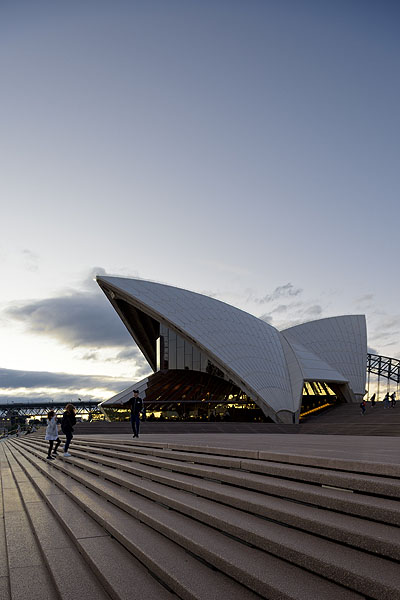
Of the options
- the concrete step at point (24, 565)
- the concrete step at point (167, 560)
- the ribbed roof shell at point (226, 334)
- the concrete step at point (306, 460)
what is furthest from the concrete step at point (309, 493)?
the ribbed roof shell at point (226, 334)

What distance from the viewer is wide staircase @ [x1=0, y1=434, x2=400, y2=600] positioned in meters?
3.20

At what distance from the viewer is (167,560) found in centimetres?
405

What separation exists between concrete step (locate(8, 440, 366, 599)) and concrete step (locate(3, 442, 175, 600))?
0.42 meters

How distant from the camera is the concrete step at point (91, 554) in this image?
381 cm

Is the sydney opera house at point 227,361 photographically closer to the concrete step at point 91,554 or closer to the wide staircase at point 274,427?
the wide staircase at point 274,427

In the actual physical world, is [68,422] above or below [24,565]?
above

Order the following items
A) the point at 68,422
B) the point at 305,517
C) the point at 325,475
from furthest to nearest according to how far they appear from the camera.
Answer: the point at 68,422 < the point at 325,475 < the point at 305,517

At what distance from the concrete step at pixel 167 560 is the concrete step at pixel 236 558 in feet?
0.22

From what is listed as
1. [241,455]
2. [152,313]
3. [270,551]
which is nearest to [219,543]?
[270,551]

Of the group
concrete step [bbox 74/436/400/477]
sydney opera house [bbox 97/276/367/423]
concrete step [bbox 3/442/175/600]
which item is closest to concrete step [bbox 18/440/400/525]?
concrete step [bbox 74/436/400/477]

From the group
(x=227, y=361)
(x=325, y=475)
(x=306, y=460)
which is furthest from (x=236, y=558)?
(x=227, y=361)

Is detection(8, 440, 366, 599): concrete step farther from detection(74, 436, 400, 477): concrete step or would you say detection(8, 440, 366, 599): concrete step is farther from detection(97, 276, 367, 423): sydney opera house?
detection(97, 276, 367, 423): sydney opera house

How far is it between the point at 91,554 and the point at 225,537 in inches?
53.2

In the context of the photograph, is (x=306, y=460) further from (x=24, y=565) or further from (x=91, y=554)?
(x=24, y=565)
